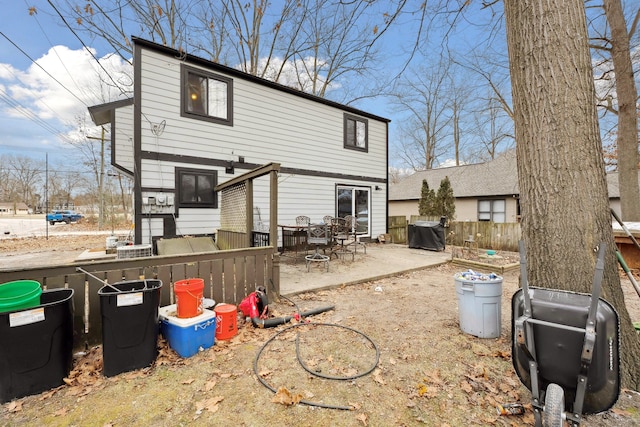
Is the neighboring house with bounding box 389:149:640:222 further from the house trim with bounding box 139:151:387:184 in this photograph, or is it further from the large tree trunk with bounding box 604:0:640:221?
the house trim with bounding box 139:151:387:184

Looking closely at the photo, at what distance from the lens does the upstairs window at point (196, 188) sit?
21.5ft

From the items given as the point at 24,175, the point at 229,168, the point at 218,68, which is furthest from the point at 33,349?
the point at 24,175

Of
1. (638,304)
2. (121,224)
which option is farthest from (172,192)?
(121,224)

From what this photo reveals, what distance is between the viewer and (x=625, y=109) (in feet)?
23.7

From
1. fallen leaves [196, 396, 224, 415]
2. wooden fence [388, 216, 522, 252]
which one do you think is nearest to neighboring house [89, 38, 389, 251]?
wooden fence [388, 216, 522, 252]

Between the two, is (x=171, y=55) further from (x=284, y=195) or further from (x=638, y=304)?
(x=638, y=304)

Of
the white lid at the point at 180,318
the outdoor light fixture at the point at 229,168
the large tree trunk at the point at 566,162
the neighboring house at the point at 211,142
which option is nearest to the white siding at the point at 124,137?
the neighboring house at the point at 211,142

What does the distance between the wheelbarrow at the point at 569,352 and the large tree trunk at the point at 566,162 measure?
58 centimetres

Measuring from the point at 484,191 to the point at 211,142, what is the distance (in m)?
15.1

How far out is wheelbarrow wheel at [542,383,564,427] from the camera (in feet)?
4.83

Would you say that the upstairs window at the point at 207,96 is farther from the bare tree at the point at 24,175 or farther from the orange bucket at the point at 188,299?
the bare tree at the point at 24,175

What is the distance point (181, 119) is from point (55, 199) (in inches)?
1621

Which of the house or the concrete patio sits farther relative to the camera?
the house

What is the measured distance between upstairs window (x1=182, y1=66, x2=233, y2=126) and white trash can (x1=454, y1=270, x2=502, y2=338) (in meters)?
6.75
